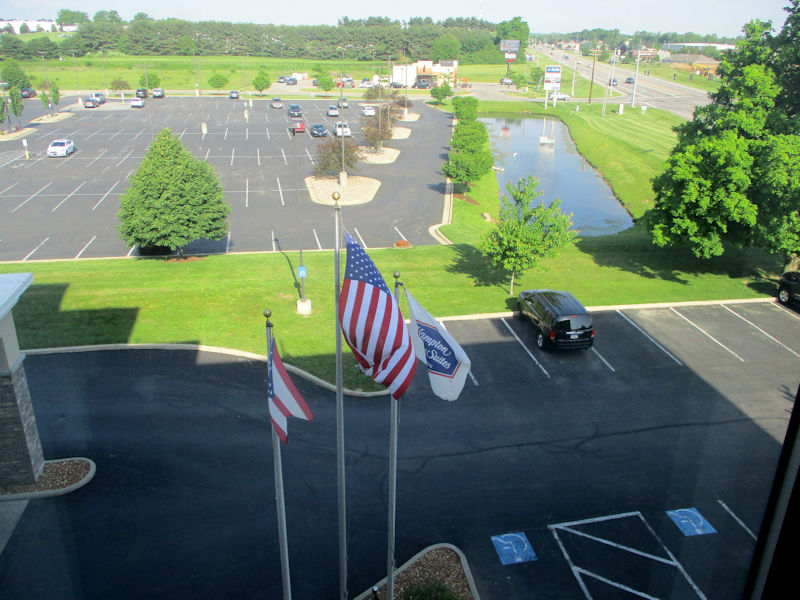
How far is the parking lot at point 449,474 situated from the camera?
1219 centimetres

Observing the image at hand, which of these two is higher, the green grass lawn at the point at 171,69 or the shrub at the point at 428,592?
the green grass lawn at the point at 171,69

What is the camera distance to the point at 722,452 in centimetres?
1595

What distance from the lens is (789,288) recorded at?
24766 millimetres

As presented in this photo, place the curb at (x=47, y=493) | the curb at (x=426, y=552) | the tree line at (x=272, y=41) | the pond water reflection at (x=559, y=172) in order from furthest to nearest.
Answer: the tree line at (x=272, y=41), the pond water reflection at (x=559, y=172), the curb at (x=47, y=493), the curb at (x=426, y=552)

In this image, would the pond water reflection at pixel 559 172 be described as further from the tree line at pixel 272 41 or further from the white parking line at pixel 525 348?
the tree line at pixel 272 41

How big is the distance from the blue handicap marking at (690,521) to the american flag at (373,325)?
26.3 ft

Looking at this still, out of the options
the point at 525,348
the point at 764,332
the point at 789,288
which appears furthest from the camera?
the point at 789,288

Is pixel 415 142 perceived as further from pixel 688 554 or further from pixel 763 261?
pixel 688 554

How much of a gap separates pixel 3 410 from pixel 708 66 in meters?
156

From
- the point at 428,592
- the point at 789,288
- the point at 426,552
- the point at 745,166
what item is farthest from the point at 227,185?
the point at 428,592

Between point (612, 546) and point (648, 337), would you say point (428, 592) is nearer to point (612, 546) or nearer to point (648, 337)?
point (612, 546)

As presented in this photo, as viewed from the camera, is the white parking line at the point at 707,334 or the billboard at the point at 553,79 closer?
the white parking line at the point at 707,334

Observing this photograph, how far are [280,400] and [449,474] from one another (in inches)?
286

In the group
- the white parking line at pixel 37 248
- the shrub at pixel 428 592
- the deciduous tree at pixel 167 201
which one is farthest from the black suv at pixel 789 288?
the white parking line at pixel 37 248
